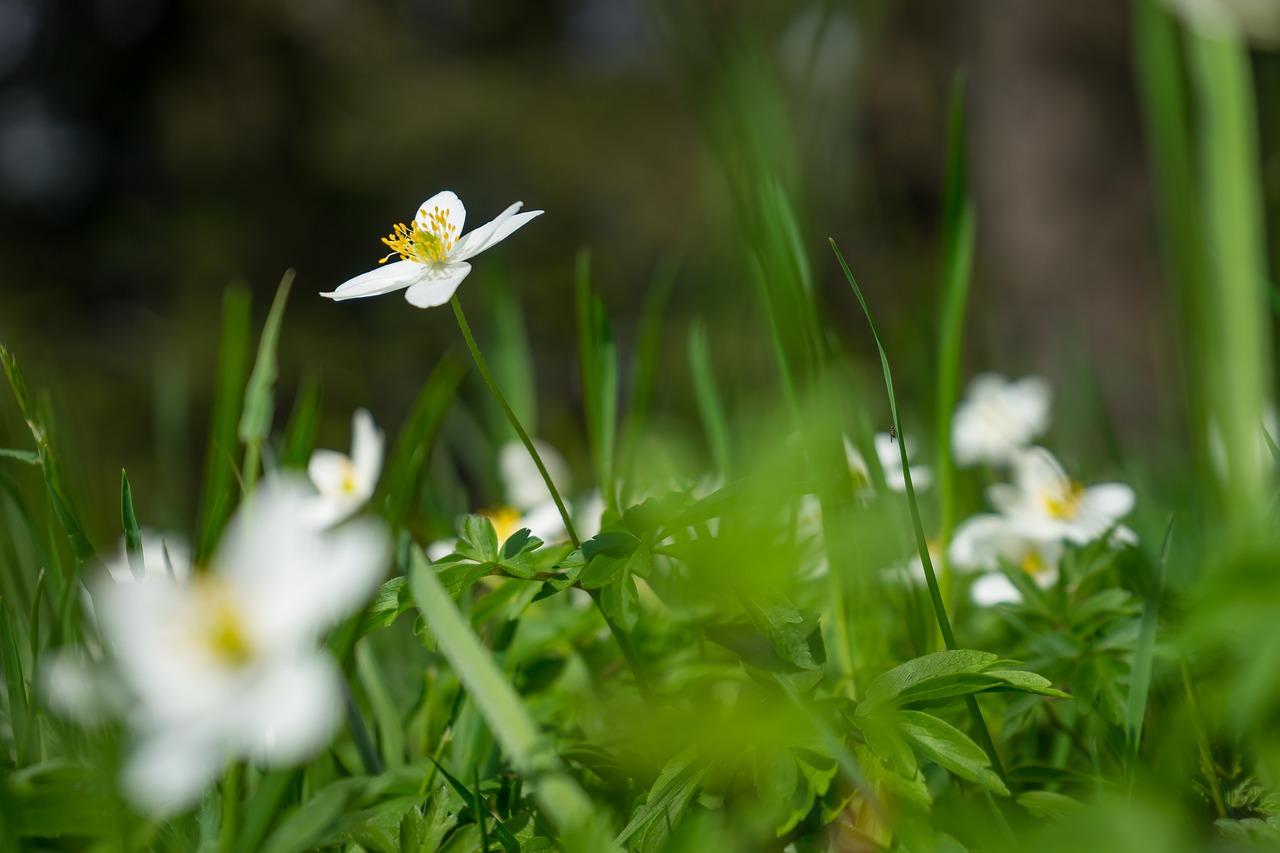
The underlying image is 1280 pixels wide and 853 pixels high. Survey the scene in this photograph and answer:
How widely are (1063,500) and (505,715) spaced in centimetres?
70

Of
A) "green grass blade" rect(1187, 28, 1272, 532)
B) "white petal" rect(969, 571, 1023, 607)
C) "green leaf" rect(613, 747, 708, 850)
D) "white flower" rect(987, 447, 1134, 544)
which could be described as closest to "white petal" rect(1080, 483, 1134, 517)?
"white flower" rect(987, 447, 1134, 544)

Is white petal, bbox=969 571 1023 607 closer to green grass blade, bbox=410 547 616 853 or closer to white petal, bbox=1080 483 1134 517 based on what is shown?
white petal, bbox=1080 483 1134 517

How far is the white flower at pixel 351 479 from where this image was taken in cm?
96

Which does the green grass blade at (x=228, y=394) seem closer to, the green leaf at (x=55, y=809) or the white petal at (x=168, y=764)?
the green leaf at (x=55, y=809)

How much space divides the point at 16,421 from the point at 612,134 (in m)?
7.30

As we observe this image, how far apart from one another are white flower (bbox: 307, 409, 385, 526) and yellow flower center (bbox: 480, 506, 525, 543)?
13 cm

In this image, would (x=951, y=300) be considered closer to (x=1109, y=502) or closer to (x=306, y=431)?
(x=1109, y=502)

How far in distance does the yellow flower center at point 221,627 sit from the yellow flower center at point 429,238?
1.00 ft

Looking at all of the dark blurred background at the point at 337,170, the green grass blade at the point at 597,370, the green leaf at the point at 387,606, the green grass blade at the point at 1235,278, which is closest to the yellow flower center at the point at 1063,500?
the green grass blade at the point at 1235,278

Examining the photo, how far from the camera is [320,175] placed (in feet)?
24.0

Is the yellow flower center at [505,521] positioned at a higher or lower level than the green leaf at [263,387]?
lower

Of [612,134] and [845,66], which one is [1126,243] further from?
[612,134]

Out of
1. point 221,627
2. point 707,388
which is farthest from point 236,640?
point 707,388

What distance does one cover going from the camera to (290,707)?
1.25 ft
